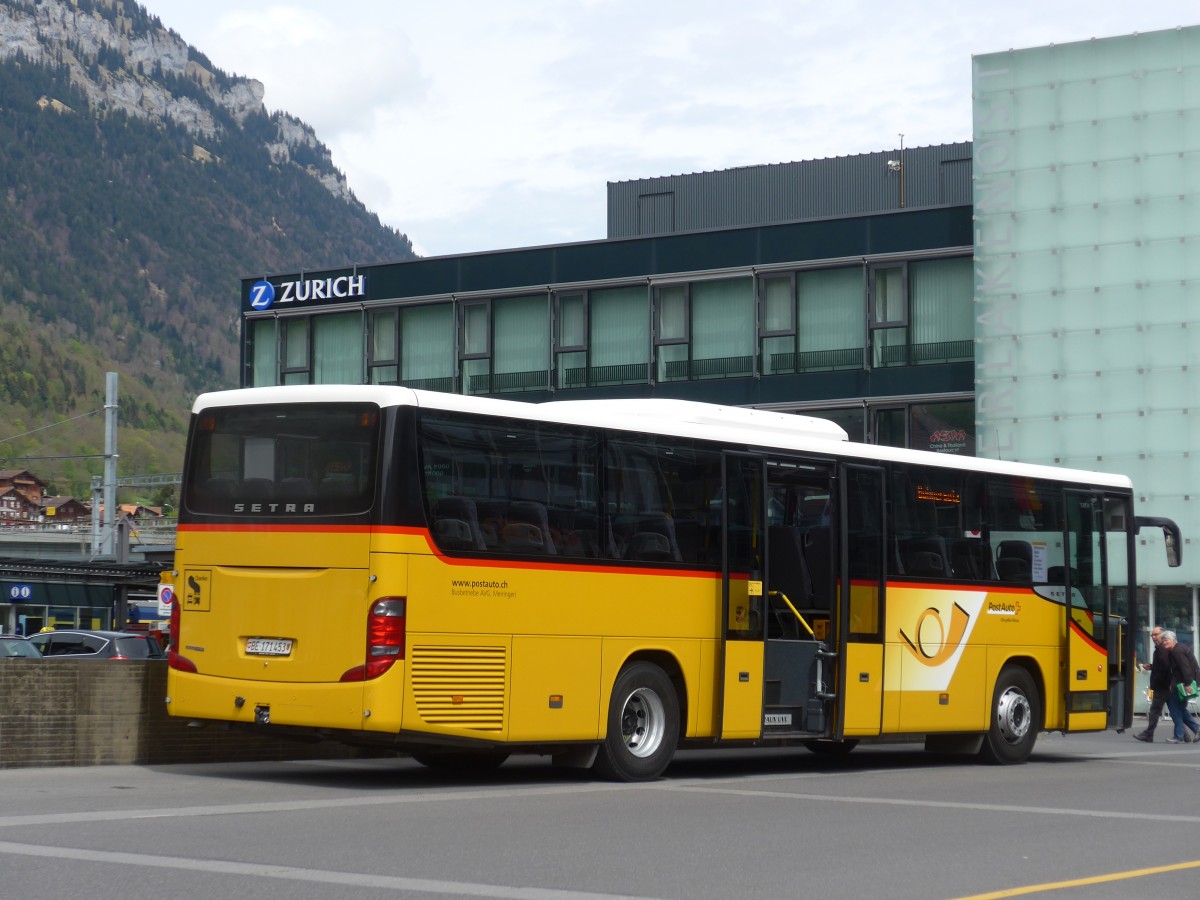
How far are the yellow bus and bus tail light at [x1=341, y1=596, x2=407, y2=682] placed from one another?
2 cm

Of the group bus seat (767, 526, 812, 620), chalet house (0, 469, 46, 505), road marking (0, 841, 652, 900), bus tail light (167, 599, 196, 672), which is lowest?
road marking (0, 841, 652, 900)

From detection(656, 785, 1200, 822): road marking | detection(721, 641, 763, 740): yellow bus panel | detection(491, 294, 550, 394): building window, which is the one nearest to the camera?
detection(656, 785, 1200, 822): road marking

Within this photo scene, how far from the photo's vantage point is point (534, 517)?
14656 mm

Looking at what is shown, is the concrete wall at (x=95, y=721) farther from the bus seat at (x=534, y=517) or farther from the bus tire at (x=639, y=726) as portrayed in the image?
the bus tire at (x=639, y=726)

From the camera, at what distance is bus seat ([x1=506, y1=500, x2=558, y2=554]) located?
14500mm

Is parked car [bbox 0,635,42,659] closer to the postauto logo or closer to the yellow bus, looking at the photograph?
the yellow bus

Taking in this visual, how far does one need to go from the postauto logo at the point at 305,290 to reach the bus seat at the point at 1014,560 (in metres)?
27.9

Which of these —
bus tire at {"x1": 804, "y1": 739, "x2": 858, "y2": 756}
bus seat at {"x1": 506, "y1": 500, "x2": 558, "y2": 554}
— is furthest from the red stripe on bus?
bus seat at {"x1": 506, "y1": 500, "x2": 558, "y2": 554}

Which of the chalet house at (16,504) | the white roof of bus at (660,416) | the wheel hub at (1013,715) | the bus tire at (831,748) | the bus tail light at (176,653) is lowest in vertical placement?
the bus tire at (831,748)

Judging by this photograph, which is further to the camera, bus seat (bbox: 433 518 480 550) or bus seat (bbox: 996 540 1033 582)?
bus seat (bbox: 996 540 1033 582)

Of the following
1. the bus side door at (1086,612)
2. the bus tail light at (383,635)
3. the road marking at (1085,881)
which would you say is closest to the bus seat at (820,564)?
the bus side door at (1086,612)

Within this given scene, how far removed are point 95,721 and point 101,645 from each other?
47.3 feet

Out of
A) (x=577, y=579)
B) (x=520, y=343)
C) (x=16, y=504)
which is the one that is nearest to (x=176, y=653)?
(x=577, y=579)

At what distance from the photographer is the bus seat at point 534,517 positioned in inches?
571
